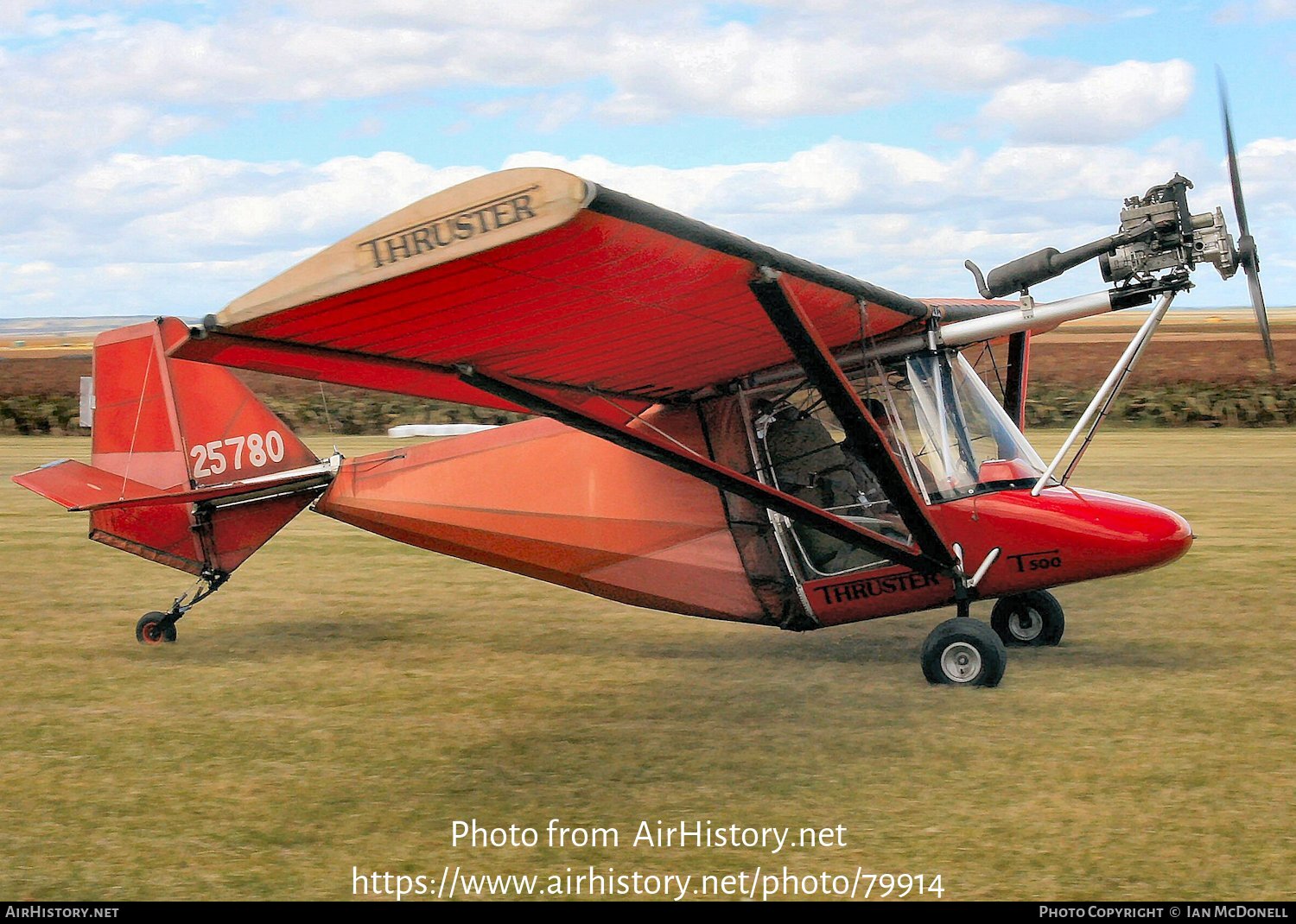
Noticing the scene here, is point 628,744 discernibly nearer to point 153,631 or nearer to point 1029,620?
point 1029,620

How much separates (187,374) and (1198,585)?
9017 millimetres

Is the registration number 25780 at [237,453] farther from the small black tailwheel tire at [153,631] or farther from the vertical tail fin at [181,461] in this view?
the small black tailwheel tire at [153,631]

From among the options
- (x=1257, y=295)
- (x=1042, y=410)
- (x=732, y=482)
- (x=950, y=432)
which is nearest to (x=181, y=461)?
(x=732, y=482)

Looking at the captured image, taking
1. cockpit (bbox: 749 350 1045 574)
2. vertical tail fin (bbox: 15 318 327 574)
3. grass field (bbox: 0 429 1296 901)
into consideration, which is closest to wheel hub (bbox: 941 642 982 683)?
grass field (bbox: 0 429 1296 901)

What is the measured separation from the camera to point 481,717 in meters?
7.14

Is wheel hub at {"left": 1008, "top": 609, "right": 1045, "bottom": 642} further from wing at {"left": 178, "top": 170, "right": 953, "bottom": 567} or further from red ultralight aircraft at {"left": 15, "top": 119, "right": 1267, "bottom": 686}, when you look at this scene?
wing at {"left": 178, "top": 170, "right": 953, "bottom": 567}

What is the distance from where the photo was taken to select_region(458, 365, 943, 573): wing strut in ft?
21.7

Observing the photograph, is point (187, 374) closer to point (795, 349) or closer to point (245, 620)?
point (245, 620)

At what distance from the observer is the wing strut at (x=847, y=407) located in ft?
19.4

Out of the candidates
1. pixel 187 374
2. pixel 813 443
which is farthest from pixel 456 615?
pixel 813 443

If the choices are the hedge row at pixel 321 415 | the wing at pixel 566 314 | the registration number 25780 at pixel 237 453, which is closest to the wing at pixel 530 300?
the wing at pixel 566 314

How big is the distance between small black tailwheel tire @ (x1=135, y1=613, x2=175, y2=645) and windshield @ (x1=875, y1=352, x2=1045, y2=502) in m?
5.88

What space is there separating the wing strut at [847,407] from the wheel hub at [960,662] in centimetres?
52

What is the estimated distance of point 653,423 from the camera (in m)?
8.37
